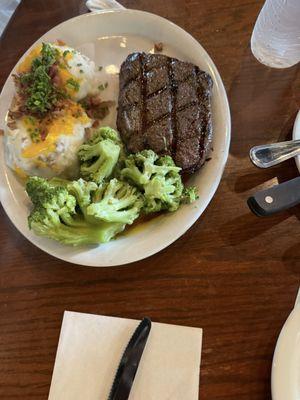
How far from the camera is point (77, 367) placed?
4.30ft

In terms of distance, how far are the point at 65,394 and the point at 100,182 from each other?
28.2 inches

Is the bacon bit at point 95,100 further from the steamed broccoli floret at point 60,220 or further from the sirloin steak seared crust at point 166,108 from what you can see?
the steamed broccoli floret at point 60,220

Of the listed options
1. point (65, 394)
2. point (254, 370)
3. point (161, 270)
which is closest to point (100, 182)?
point (161, 270)

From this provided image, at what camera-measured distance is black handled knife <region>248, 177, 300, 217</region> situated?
132 centimetres

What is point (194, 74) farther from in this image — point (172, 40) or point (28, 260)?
point (28, 260)

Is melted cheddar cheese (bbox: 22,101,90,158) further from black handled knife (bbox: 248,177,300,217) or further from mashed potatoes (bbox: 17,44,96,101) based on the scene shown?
black handled knife (bbox: 248,177,300,217)

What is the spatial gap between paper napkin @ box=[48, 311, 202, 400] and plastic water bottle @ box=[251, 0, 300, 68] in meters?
1.14

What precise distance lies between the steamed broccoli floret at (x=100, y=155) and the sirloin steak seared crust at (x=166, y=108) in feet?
0.27

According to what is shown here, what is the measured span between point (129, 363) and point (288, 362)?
484 millimetres

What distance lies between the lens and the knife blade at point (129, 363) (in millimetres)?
1241

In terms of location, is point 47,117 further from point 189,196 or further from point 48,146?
point 189,196

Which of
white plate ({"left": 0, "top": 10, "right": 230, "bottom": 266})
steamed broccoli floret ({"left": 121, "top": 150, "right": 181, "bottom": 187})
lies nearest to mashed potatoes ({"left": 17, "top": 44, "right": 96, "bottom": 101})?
white plate ({"left": 0, "top": 10, "right": 230, "bottom": 266})

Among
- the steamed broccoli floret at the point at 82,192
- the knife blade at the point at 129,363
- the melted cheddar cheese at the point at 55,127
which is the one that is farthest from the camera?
the melted cheddar cheese at the point at 55,127

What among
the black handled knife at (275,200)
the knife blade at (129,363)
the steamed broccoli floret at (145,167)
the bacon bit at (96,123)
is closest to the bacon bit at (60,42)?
the bacon bit at (96,123)
